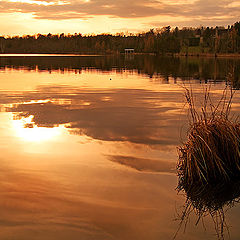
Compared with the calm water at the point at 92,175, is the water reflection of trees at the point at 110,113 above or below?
above

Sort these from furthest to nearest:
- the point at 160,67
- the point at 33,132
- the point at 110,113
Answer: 1. the point at 160,67
2. the point at 110,113
3. the point at 33,132

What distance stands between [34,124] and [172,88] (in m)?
17.3

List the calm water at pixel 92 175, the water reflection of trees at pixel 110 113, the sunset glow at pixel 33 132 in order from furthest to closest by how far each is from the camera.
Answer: the water reflection of trees at pixel 110 113 < the sunset glow at pixel 33 132 < the calm water at pixel 92 175

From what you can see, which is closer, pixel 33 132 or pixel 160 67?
pixel 33 132

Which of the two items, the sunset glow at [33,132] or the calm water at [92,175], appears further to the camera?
the sunset glow at [33,132]

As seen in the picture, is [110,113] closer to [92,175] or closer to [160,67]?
[92,175]

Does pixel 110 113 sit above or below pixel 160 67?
below

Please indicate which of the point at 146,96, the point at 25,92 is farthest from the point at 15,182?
the point at 25,92

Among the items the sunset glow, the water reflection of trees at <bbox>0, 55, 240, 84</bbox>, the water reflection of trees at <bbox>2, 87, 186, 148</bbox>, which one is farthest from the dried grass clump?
the water reflection of trees at <bbox>0, 55, 240, 84</bbox>

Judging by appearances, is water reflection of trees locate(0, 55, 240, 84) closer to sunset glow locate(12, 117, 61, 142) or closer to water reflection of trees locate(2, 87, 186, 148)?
water reflection of trees locate(2, 87, 186, 148)

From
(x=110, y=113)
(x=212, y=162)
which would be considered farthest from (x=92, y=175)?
(x=110, y=113)

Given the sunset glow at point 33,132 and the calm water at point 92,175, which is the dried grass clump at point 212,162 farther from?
the sunset glow at point 33,132

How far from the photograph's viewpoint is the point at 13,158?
35.8ft

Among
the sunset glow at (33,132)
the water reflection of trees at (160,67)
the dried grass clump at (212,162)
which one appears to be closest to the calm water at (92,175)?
the sunset glow at (33,132)
